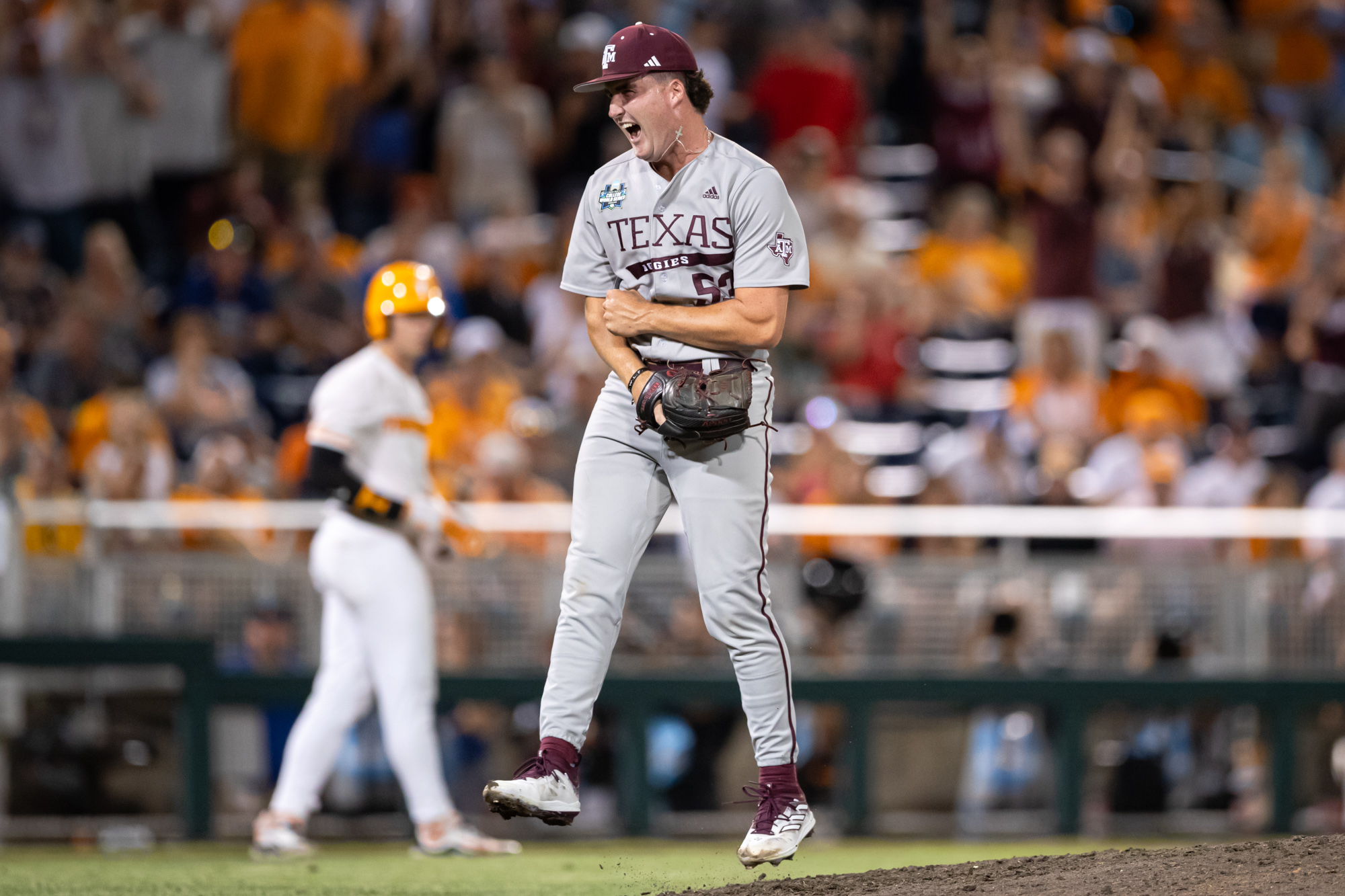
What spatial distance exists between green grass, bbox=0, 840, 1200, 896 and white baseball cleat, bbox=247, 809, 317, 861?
0.12 metres

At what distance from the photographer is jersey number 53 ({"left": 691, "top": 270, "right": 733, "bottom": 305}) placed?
519 cm

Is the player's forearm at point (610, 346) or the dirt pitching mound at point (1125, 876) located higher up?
the player's forearm at point (610, 346)

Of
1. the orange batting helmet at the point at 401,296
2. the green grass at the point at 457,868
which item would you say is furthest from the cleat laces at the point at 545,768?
the orange batting helmet at the point at 401,296

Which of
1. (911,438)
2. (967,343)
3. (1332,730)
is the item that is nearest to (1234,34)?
(967,343)

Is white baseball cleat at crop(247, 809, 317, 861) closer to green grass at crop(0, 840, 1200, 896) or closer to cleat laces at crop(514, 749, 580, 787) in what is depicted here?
green grass at crop(0, 840, 1200, 896)

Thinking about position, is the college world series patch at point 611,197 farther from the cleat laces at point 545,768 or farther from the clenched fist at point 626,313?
the cleat laces at point 545,768

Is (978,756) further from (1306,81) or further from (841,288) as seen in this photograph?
(1306,81)

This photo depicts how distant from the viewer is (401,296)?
741cm

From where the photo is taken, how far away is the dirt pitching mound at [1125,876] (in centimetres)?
476

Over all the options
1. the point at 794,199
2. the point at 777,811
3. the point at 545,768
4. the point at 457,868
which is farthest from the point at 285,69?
the point at 777,811

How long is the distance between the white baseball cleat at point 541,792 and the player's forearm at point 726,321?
1.28 meters

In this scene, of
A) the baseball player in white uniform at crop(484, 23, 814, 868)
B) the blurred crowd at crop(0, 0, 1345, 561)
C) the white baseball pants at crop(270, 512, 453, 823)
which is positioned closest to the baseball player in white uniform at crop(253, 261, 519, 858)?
the white baseball pants at crop(270, 512, 453, 823)

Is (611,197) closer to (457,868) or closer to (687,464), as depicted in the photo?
(687,464)

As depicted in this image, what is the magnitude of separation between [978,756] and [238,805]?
3832 mm
